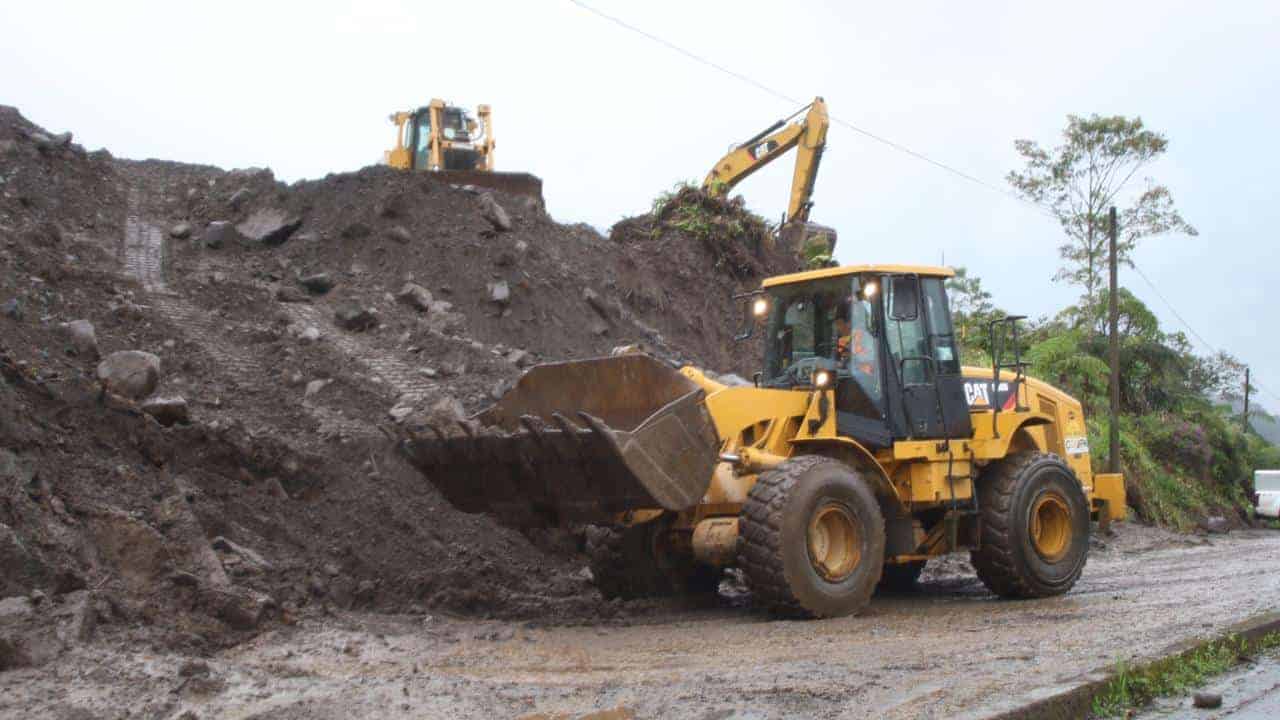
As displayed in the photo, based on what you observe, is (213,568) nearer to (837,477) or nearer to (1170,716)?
(837,477)

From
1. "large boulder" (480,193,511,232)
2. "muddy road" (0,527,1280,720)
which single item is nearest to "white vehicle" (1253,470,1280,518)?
"large boulder" (480,193,511,232)

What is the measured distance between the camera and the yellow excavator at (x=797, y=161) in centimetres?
2307

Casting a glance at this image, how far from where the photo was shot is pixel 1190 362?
30.8 meters

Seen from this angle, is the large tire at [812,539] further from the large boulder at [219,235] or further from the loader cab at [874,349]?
the large boulder at [219,235]

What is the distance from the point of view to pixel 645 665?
6812 millimetres

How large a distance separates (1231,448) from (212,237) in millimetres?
24041

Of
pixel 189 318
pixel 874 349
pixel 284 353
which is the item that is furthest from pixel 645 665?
pixel 189 318

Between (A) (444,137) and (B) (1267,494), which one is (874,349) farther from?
(B) (1267,494)

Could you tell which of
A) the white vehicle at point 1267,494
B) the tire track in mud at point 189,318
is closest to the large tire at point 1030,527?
the tire track in mud at point 189,318

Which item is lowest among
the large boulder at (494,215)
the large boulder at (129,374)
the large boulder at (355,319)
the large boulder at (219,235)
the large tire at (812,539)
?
the large tire at (812,539)

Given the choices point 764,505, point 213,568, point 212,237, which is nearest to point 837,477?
point 764,505

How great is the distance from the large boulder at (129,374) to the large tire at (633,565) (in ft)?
12.9

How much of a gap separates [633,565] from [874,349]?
2.57 meters

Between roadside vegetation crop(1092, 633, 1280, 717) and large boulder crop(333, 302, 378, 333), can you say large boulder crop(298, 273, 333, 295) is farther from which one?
roadside vegetation crop(1092, 633, 1280, 717)
